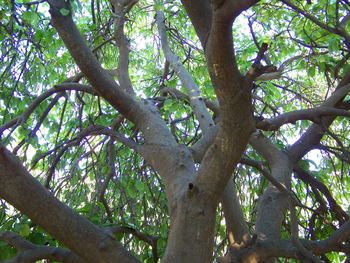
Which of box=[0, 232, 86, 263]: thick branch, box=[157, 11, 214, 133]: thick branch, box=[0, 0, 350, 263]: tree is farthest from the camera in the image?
box=[157, 11, 214, 133]: thick branch

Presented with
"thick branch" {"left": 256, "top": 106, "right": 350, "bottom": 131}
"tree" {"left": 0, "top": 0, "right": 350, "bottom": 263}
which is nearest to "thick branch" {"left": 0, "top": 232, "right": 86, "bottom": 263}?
"tree" {"left": 0, "top": 0, "right": 350, "bottom": 263}

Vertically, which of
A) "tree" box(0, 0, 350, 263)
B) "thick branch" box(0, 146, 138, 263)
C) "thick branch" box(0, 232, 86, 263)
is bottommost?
"thick branch" box(0, 232, 86, 263)

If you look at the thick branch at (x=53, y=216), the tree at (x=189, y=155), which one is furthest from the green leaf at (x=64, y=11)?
the thick branch at (x=53, y=216)

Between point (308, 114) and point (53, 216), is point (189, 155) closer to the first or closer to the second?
point (308, 114)

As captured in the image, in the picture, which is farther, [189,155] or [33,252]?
[189,155]

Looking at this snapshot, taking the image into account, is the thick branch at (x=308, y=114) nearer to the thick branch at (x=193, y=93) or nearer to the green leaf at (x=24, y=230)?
the thick branch at (x=193, y=93)

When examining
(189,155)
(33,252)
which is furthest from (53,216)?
(189,155)

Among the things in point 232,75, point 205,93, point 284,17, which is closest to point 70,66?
point 205,93

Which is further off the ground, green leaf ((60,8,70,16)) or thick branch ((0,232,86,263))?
green leaf ((60,8,70,16))

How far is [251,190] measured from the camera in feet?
14.4

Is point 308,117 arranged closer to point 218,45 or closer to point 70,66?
point 218,45

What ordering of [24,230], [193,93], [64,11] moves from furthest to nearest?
[193,93]
[64,11]
[24,230]

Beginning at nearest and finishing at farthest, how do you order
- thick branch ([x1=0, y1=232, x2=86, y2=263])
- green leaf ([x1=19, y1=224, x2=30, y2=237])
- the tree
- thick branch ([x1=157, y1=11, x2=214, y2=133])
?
the tree → thick branch ([x1=0, y1=232, x2=86, y2=263]) → green leaf ([x1=19, y1=224, x2=30, y2=237]) → thick branch ([x1=157, y1=11, x2=214, y2=133])

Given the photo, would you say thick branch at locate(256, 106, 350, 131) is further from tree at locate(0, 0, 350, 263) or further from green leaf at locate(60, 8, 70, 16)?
green leaf at locate(60, 8, 70, 16)
